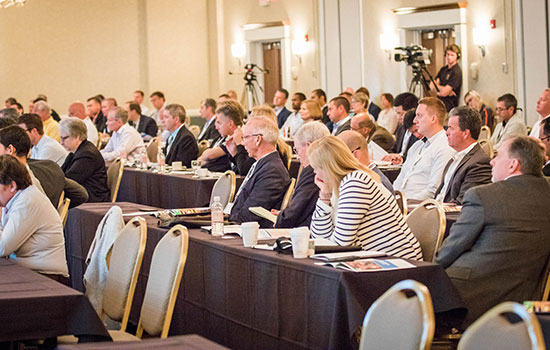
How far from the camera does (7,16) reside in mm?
16547

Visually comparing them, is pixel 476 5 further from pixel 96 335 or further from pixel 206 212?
pixel 96 335

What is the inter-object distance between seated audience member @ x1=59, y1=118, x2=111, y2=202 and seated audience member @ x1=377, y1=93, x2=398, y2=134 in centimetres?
681

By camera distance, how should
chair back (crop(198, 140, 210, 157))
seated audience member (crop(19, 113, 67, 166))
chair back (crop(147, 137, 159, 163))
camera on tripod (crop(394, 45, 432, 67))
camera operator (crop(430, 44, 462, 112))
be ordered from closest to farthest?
1. seated audience member (crop(19, 113, 67, 166))
2. chair back (crop(198, 140, 210, 157))
3. chair back (crop(147, 137, 159, 163))
4. camera on tripod (crop(394, 45, 432, 67))
5. camera operator (crop(430, 44, 462, 112))

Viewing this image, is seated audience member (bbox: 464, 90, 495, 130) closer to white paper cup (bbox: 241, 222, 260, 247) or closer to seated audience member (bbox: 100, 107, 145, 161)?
seated audience member (bbox: 100, 107, 145, 161)

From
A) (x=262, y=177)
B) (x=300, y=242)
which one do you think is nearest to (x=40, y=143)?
(x=262, y=177)

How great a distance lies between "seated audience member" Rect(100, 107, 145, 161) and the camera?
10.4 meters

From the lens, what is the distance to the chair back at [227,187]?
21.2ft

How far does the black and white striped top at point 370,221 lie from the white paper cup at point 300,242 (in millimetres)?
291

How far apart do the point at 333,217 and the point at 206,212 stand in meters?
1.19

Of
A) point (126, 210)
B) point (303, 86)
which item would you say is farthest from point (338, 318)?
point (303, 86)

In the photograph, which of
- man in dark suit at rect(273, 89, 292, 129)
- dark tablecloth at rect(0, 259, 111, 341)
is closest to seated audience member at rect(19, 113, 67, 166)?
dark tablecloth at rect(0, 259, 111, 341)

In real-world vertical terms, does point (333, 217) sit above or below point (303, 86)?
below

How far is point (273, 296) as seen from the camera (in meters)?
4.08

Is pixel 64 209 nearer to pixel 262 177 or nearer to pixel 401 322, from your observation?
pixel 262 177
